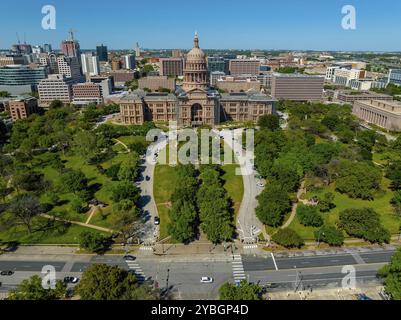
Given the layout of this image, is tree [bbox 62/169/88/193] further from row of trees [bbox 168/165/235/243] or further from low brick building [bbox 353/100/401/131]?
low brick building [bbox 353/100/401/131]

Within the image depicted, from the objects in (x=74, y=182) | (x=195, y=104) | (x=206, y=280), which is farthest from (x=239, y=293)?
(x=195, y=104)

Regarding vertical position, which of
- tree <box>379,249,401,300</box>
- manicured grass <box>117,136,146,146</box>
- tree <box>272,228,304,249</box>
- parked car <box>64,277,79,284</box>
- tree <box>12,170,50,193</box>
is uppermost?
manicured grass <box>117,136,146,146</box>

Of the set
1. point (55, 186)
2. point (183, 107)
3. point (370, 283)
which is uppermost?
point (183, 107)

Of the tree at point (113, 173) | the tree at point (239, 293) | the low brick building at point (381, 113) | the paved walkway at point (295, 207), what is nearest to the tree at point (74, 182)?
the tree at point (113, 173)

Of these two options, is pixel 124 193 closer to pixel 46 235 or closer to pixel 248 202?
pixel 46 235

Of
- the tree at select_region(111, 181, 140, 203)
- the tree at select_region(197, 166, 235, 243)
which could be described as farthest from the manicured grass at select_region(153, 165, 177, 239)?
the tree at select_region(197, 166, 235, 243)
